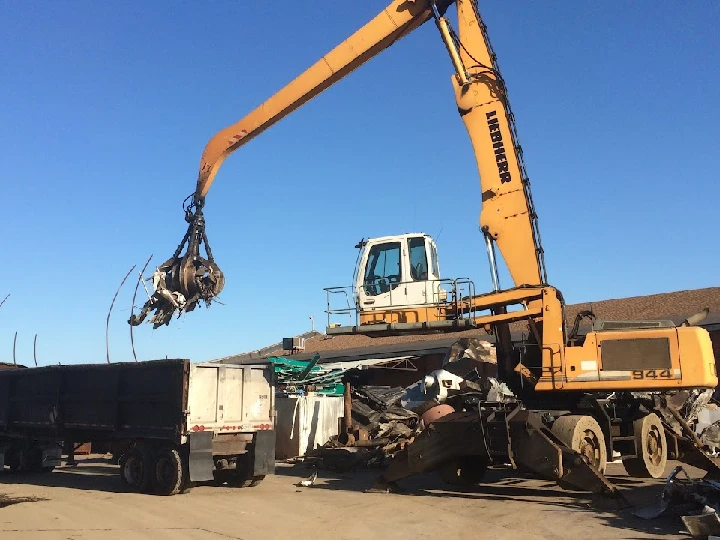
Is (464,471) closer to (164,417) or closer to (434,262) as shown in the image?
(434,262)

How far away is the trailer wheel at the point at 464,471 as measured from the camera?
13109 mm

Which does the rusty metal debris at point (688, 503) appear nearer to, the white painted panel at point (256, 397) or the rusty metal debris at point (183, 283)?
the white painted panel at point (256, 397)

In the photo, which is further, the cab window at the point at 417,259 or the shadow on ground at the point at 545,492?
the cab window at the point at 417,259

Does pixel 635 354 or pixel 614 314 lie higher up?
pixel 614 314

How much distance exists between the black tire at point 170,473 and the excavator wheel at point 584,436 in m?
6.79

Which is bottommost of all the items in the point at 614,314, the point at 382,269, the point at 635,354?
the point at 635,354

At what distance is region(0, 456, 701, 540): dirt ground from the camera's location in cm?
900

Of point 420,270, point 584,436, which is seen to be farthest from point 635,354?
point 420,270

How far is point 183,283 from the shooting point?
51.1ft

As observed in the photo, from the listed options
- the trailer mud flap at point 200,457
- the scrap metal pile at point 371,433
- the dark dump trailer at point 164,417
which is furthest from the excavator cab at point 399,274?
the scrap metal pile at point 371,433

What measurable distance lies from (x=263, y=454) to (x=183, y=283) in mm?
4476

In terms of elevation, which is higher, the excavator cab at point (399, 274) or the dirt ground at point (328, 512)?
the excavator cab at point (399, 274)

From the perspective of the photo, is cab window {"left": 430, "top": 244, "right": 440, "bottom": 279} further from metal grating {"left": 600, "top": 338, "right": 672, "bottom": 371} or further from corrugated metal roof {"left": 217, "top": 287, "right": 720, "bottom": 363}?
corrugated metal roof {"left": 217, "top": 287, "right": 720, "bottom": 363}

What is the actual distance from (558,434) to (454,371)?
12.6 meters
